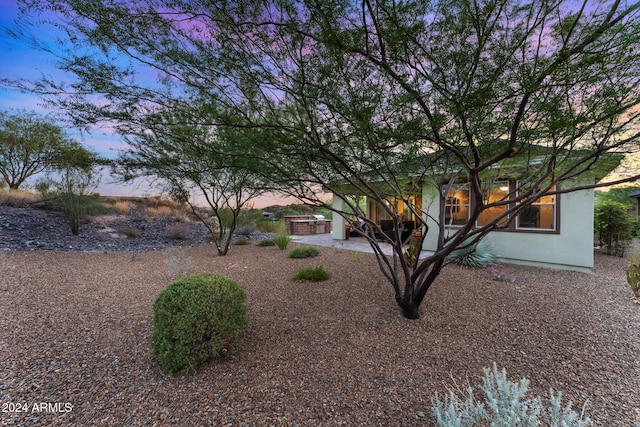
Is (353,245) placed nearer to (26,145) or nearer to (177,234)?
(177,234)

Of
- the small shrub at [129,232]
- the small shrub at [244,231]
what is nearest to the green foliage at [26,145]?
the small shrub at [129,232]

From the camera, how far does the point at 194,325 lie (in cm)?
199

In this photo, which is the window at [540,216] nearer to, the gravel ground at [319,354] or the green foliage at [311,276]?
the gravel ground at [319,354]

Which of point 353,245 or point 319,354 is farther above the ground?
point 353,245

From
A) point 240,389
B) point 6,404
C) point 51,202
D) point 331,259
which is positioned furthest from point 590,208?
point 51,202

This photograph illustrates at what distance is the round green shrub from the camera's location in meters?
1.94

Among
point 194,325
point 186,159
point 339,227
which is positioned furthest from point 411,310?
point 339,227

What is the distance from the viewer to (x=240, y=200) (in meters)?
7.16

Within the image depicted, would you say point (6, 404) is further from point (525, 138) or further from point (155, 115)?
point (525, 138)

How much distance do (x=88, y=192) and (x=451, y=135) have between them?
11424 mm

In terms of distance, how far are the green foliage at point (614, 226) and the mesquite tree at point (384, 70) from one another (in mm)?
7061

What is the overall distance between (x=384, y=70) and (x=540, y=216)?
6385 millimetres

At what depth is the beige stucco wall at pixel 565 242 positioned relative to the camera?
208 inches

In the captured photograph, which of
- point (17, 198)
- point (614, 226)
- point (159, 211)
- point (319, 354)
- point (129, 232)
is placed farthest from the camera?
point (159, 211)
